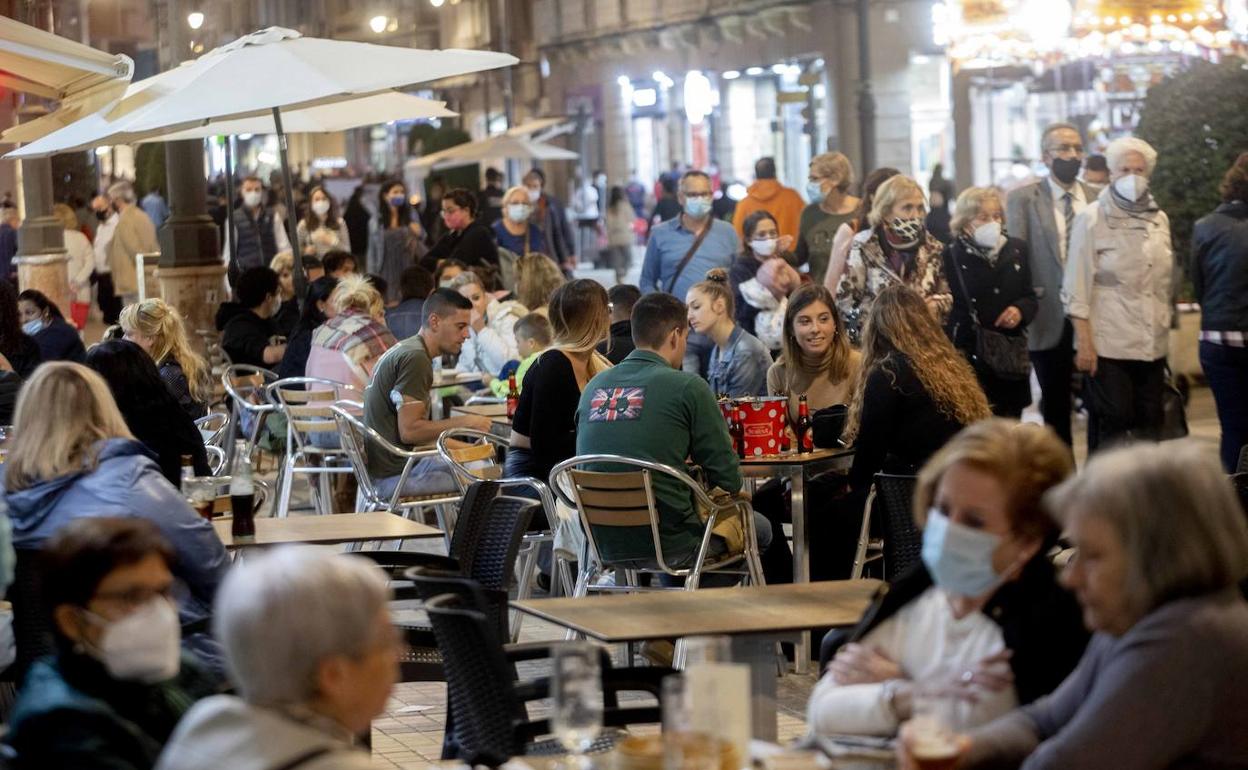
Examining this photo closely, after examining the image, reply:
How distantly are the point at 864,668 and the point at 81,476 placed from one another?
2532 mm

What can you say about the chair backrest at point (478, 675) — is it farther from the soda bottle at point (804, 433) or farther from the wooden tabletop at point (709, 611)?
the soda bottle at point (804, 433)

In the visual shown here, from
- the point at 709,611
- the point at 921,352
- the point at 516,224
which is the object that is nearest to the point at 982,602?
the point at 709,611

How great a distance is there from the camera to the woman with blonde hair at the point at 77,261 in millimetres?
24531

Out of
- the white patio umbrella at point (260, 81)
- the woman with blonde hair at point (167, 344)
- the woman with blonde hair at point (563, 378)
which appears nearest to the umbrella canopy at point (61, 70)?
the white patio umbrella at point (260, 81)

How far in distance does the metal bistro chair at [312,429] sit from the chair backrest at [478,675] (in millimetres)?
5751

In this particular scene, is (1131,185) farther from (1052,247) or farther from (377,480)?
(377,480)

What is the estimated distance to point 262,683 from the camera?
10.4ft

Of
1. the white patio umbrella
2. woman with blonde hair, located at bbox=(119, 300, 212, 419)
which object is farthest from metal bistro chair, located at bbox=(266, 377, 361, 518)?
the white patio umbrella

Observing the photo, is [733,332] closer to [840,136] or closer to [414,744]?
[414,744]

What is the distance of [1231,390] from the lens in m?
10.9

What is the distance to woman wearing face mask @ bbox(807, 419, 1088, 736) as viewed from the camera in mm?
3986

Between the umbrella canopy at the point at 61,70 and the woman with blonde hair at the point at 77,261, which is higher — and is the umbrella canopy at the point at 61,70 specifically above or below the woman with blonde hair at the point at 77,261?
above

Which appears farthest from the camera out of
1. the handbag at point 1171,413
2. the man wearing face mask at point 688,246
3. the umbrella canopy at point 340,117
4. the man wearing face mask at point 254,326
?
the umbrella canopy at point 340,117

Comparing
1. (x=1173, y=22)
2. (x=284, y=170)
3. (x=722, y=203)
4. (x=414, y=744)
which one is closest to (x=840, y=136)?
(x=722, y=203)
